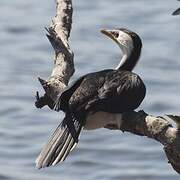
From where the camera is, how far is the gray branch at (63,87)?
6172 millimetres

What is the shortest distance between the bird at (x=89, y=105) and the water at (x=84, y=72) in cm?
513

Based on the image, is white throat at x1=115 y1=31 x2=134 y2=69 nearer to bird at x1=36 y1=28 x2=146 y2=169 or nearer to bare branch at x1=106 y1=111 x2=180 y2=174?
bird at x1=36 y1=28 x2=146 y2=169

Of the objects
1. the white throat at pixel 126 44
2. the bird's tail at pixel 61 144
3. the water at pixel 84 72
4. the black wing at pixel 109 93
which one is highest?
the white throat at pixel 126 44

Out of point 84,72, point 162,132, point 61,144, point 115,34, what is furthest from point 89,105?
point 84,72

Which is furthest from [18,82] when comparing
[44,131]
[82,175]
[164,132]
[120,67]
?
[164,132]

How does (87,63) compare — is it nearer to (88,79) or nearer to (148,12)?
(148,12)

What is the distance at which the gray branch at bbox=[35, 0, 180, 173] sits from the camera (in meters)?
6.17

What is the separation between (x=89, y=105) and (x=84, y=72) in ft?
27.7

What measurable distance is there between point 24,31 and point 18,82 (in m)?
2.66

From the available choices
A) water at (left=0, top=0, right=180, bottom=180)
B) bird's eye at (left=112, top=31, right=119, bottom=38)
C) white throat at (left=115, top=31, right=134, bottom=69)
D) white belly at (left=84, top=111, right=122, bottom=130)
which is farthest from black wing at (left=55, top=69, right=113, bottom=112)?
water at (left=0, top=0, right=180, bottom=180)

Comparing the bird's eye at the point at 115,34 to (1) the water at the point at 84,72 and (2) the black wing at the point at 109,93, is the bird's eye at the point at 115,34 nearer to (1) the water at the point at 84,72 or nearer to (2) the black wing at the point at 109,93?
(2) the black wing at the point at 109,93

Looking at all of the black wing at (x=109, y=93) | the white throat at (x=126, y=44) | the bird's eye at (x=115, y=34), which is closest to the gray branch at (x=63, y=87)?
the black wing at (x=109, y=93)

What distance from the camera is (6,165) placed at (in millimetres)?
12766

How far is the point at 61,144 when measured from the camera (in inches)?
271
